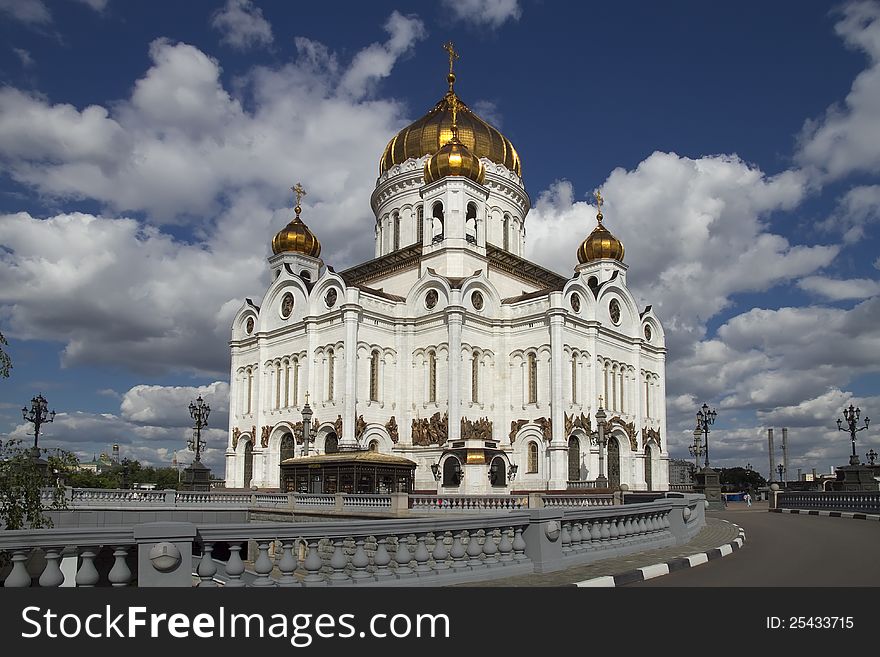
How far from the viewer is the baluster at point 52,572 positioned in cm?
607

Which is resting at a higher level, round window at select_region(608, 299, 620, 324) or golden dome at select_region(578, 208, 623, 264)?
golden dome at select_region(578, 208, 623, 264)

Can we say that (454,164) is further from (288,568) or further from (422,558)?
(288,568)

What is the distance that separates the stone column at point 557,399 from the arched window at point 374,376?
9262 millimetres

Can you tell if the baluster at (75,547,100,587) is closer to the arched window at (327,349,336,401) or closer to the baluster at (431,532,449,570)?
the baluster at (431,532,449,570)

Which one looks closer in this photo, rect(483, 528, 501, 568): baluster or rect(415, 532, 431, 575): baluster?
rect(415, 532, 431, 575): baluster

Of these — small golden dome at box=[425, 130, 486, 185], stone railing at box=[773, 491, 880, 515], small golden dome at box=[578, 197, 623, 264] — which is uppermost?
small golden dome at box=[425, 130, 486, 185]

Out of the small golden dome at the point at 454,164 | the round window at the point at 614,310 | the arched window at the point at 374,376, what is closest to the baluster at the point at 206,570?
the arched window at the point at 374,376

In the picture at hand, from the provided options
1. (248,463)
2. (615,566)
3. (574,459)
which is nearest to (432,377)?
(574,459)

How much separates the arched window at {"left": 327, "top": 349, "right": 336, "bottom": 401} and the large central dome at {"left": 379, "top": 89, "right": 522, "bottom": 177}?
17.0 m

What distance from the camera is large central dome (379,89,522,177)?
5162 cm

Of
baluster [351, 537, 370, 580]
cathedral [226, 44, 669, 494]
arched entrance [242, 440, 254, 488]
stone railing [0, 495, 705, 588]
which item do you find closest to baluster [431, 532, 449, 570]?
stone railing [0, 495, 705, 588]
